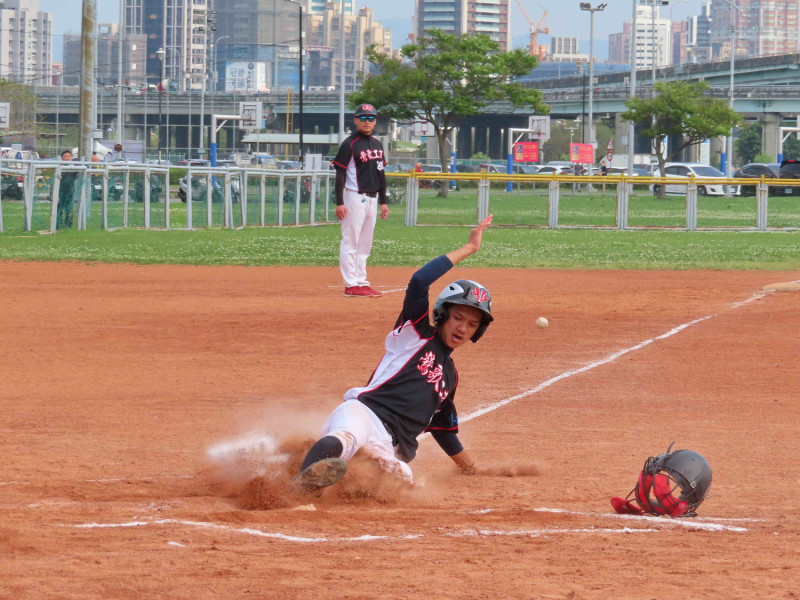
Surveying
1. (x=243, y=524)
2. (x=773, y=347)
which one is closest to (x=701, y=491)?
Result: (x=243, y=524)

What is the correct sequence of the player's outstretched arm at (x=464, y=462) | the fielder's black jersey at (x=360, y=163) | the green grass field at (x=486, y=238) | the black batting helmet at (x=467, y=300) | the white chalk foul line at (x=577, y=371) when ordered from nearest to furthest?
the black batting helmet at (x=467, y=300) < the player's outstretched arm at (x=464, y=462) < the white chalk foul line at (x=577, y=371) < the fielder's black jersey at (x=360, y=163) < the green grass field at (x=486, y=238)

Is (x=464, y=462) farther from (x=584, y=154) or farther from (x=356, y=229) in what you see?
(x=584, y=154)

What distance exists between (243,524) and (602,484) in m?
2.10

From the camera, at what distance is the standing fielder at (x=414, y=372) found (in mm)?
5828

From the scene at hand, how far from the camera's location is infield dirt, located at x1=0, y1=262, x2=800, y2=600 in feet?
13.8

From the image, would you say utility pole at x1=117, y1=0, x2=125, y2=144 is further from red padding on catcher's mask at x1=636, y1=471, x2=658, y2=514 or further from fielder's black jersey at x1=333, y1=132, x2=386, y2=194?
red padding on catcher's mask at x1=636, y1=471, x2=658, y2=514

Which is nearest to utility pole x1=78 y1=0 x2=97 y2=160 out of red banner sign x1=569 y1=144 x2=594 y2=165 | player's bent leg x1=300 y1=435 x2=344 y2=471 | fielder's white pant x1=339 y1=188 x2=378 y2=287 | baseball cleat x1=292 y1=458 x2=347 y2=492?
fielder's white pant x1=339 y1=188 x2=378 y2=287

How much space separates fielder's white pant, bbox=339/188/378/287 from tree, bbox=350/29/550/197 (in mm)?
44746

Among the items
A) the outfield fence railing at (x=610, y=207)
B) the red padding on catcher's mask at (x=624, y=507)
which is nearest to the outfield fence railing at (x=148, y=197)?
the outfield fence railing at (x=610, y=207)

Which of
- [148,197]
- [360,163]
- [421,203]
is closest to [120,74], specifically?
[421,203]

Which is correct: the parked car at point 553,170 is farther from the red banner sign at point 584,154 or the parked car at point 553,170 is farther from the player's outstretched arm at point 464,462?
the player's outstretched arm at point 464,462

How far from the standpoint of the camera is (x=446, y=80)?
2388 inches

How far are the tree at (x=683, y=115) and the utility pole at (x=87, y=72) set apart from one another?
119 ft

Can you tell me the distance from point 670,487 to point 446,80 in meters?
56.7
